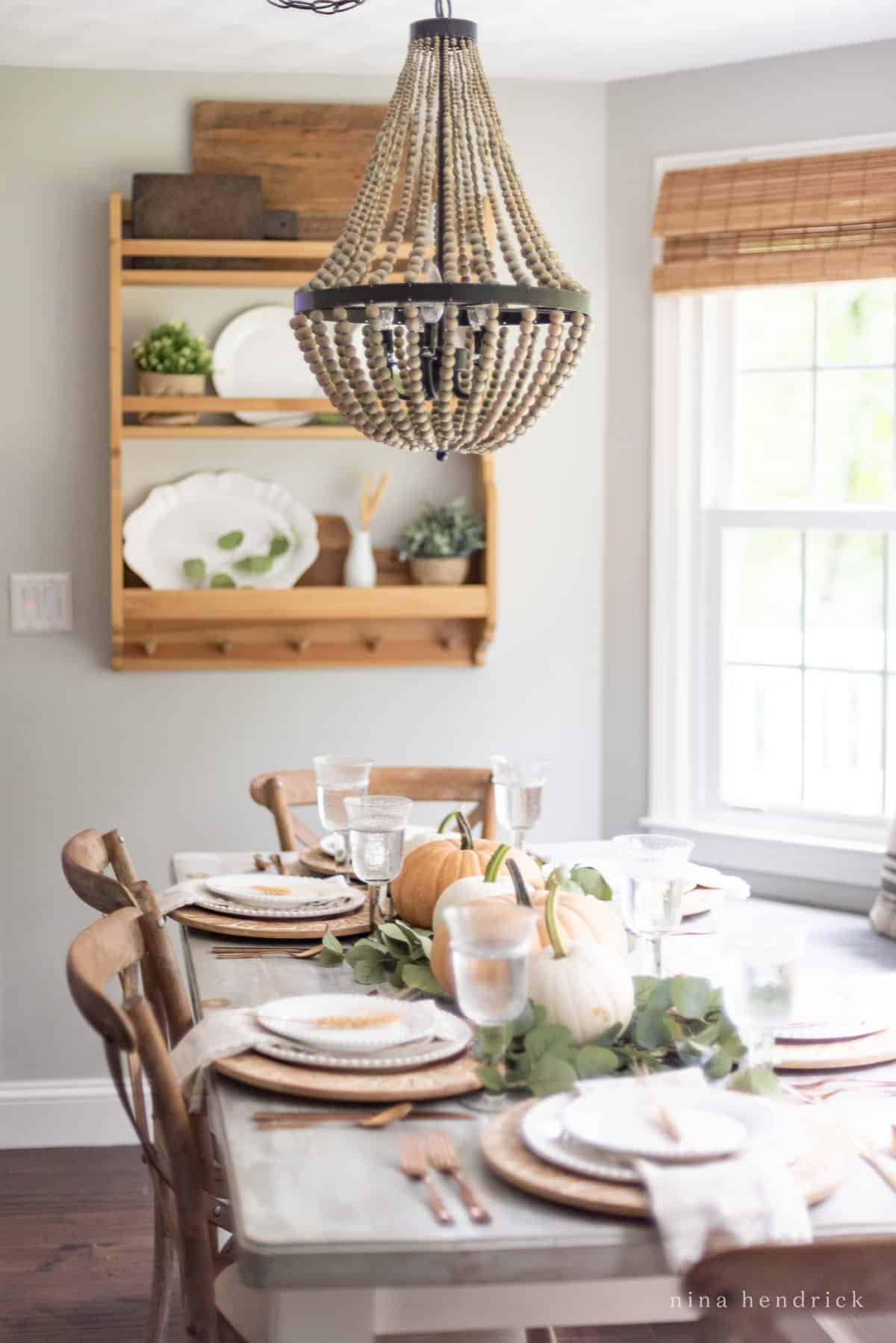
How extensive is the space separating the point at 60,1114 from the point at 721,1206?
2.65 meters

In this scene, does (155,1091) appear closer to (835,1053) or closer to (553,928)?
(553,928)

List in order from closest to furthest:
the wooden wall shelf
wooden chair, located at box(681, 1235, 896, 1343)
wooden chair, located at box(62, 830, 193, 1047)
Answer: wooden chair, located at box(681, 1235, 896, 1343) < wooden chair, located at box(62, 830, 193, 1047) < the wooden wall shelf

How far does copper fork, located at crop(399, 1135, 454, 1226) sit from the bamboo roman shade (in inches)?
93.2

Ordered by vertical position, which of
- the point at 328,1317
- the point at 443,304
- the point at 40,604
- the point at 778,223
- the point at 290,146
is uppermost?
the point at 290,146

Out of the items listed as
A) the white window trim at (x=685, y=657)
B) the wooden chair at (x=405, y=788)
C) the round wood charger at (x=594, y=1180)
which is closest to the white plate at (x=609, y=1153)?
the round wood charger at (x=594, y=1180)

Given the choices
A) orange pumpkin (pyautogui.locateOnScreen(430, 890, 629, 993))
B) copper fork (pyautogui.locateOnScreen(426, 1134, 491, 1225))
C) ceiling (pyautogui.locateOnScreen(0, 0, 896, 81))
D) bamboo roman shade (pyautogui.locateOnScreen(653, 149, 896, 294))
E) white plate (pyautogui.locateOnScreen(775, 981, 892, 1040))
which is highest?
ceiling (pyautogui.locateOnScreen(0, 0, 896, 81))

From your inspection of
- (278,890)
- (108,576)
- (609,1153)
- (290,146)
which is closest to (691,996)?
(609,1153)

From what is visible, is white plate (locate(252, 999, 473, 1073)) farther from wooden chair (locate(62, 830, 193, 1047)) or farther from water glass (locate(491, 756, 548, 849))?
water glass (locate(491, 756, 548, 849))

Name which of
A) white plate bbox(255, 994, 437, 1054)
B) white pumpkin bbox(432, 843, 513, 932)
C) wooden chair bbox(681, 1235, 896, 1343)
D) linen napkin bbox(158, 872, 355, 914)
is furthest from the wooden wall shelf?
wooden chair bbox(681, 1235, 896, 1343)

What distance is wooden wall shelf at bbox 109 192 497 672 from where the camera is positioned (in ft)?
10.7

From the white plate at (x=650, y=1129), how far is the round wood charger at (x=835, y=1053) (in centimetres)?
26

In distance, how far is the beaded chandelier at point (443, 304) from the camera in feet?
6.05

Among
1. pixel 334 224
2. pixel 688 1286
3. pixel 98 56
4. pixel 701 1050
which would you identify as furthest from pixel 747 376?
pixel 688 1286

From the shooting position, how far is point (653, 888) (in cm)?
174
